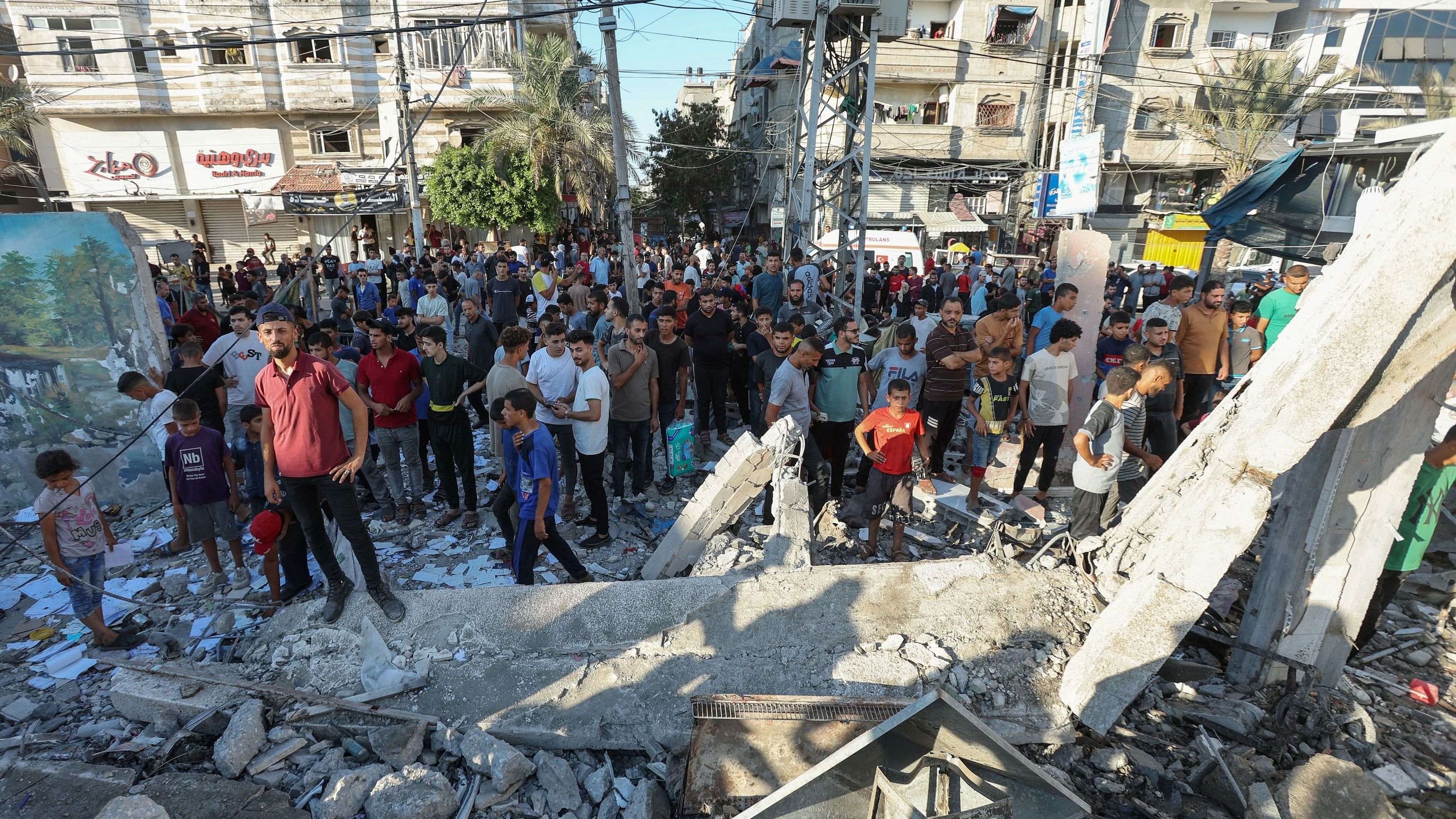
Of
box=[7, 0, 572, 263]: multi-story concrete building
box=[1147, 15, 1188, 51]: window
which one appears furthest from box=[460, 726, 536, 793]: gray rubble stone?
box=[1147, 15, 1188, 51]: window

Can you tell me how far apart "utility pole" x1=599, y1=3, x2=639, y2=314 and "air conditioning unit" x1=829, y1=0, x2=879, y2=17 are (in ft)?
9.41

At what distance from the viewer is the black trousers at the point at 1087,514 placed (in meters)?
4.75

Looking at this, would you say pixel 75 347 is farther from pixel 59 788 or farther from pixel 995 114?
pixel 995 114

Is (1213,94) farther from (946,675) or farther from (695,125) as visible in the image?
(946,675)

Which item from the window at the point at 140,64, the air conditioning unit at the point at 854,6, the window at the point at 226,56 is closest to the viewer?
the air conditioning unit at the point at 854,6

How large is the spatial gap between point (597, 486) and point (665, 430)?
1475 millimetres

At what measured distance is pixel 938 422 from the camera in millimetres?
6367

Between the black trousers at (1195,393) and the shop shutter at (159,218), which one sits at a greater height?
the shop shutter at (159,218)

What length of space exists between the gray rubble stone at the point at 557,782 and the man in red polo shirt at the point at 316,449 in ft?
4.58

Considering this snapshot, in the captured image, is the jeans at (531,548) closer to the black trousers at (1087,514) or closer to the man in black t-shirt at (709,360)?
the man in black t-shirt at (709,360)

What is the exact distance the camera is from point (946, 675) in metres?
3.70

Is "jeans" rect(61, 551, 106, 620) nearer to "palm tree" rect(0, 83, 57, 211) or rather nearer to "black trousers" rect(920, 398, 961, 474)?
"black trousers" rect(920, 398, 961, 474)

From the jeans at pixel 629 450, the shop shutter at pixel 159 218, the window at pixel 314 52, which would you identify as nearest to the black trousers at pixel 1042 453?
the jeans at pixel 629 450

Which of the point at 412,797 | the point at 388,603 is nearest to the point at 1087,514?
the point at 412,797
